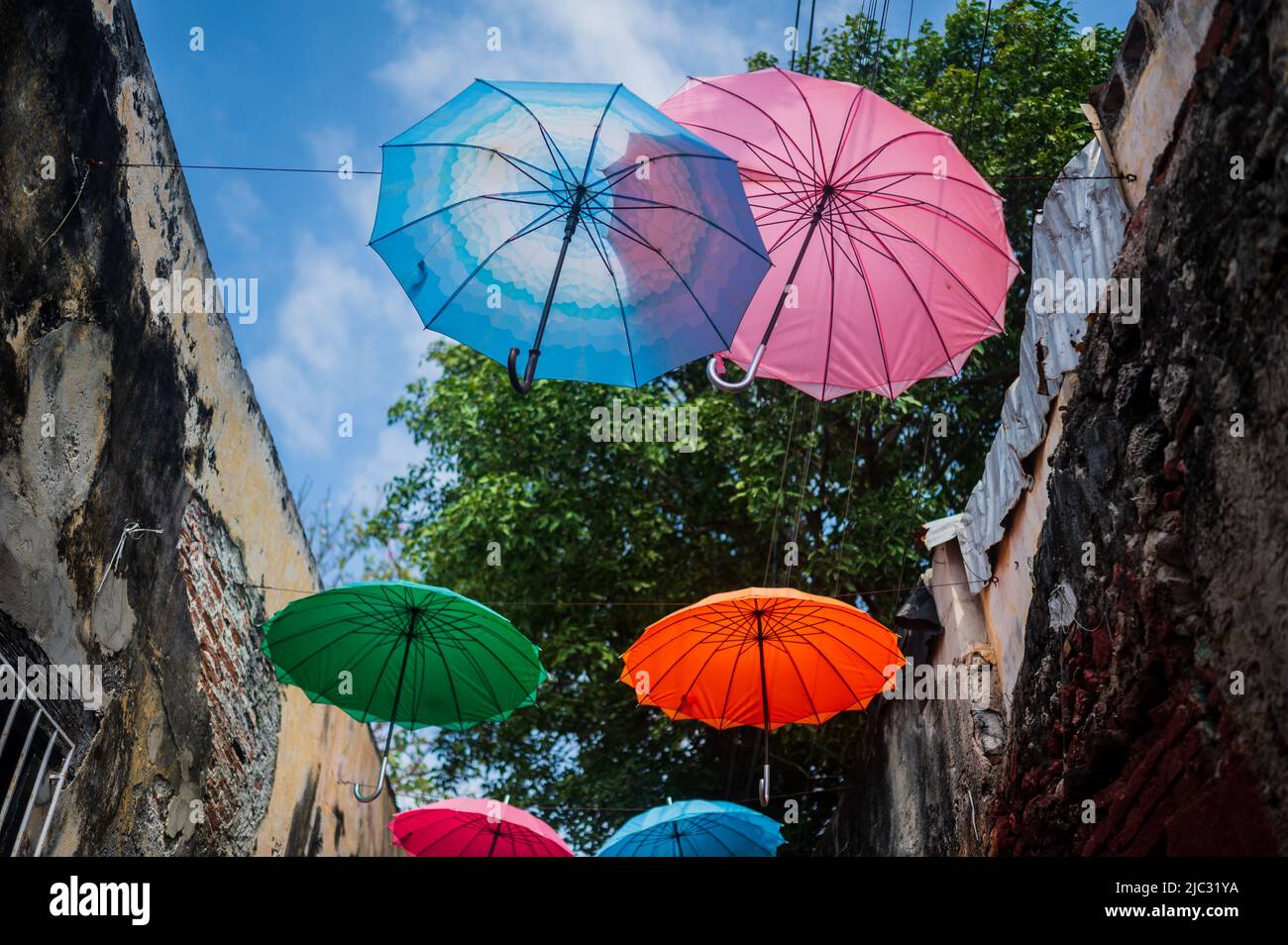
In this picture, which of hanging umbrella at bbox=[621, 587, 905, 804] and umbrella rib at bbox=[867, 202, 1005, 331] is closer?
umbrella rib at bbox=[867, 202, 1005, 331]

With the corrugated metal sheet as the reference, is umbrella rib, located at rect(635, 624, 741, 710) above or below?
below

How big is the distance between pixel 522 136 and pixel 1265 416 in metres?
2.70

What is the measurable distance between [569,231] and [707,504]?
214 inches

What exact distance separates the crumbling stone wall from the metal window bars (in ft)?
11.0

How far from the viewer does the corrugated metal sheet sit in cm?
416

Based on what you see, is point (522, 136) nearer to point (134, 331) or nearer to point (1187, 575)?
point (134, 331)

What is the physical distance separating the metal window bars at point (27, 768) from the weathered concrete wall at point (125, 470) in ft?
0.29

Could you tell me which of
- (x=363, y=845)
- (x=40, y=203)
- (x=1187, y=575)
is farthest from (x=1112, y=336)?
(x=363, y=845)

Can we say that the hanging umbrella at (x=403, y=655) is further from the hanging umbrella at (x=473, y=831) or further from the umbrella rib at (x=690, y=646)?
the hanging umbrella at (x=473, y=831)

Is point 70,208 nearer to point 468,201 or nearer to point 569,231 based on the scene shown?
point 468,201

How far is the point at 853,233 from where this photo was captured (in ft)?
16.6

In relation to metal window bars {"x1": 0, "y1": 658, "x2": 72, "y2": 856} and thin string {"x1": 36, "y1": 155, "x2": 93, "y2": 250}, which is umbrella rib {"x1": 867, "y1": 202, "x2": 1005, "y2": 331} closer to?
thin string {"x1": 36, "y1": 155, "x2": 93, "y2": 250}

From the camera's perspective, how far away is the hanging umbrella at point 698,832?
6.55m

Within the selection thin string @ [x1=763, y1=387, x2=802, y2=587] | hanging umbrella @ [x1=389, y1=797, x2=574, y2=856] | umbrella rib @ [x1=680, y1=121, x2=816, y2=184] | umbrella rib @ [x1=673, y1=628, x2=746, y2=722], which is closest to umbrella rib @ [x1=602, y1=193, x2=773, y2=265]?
umbrella rib @ [x1=680, y1=121, x2=816, y2=184]
